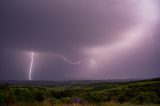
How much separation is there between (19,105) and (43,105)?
1489mm

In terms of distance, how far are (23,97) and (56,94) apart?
11.5 meters

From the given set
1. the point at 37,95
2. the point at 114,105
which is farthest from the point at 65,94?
the point at 114,105

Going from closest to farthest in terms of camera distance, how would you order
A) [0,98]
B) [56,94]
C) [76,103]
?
[0,98], [76,103], [56,94]

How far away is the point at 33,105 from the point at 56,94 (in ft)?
76.4

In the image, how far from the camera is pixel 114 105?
67.8 feet

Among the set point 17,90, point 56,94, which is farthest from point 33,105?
point 56,94

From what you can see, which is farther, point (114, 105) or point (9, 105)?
point (114, 105)

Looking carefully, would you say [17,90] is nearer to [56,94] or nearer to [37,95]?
[37,95]

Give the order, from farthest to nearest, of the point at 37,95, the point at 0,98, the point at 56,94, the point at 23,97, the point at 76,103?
the point at 56,94, the point at 37,95, the point at 23,97, the point at 76,103, the point at 0,98

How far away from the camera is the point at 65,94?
140 feet

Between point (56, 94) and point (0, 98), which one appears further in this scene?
point (56, 94)

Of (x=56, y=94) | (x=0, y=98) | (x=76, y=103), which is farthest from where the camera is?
(x=56, y=94)

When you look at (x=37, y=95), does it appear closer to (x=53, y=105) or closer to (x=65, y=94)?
(x=65, y=94)

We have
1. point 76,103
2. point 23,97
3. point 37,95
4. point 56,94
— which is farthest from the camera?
point 56,94
